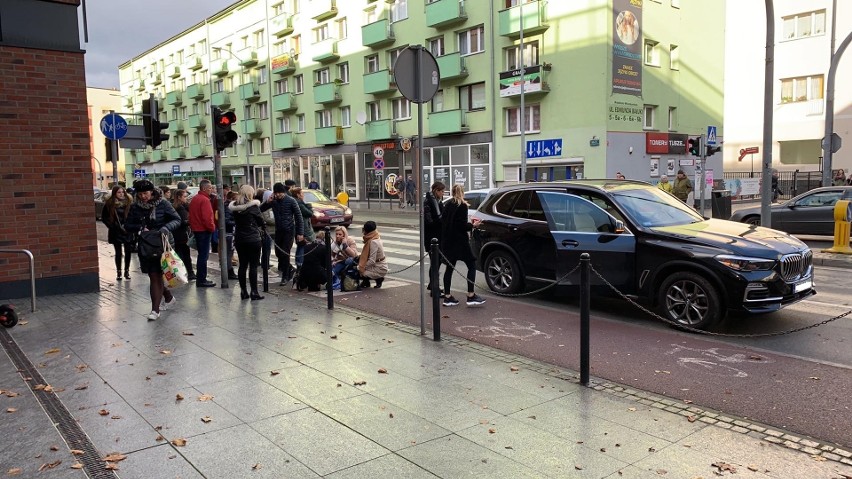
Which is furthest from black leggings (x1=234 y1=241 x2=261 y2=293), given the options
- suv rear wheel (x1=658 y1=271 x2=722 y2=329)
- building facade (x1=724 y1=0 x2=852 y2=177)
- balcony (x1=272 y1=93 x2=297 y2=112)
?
balcony (x1=272 y1=93 x2=297 y2=112)

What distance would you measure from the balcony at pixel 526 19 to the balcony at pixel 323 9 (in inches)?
597

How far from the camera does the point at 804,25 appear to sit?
38.2m

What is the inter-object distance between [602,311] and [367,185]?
3378 cm

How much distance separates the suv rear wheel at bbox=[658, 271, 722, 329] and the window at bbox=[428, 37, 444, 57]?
29745 millimetres

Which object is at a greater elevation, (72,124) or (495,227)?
(72,124)

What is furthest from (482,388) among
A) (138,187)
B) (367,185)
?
(367,185)

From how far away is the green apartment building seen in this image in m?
29.3

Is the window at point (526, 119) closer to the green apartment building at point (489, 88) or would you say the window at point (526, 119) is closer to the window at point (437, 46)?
the green apartment building at point (489, 88)

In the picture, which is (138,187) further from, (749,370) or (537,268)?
(749,370)

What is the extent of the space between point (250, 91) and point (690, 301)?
49.5 meters

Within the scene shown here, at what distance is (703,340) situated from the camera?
6.80 m

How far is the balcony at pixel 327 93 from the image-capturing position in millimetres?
42562

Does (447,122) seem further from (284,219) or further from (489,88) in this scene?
(284,219)

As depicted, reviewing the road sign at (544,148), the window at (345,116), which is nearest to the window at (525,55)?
the road sign at (544,148)
